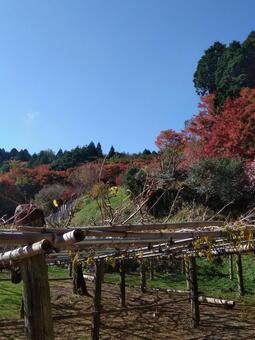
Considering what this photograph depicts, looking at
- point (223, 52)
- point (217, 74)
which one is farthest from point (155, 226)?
point (223, 52)

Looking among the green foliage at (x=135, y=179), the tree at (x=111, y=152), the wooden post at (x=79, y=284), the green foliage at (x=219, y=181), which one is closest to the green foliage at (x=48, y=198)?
the wooden post at (x=79, y=284)

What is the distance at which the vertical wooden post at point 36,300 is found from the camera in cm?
310

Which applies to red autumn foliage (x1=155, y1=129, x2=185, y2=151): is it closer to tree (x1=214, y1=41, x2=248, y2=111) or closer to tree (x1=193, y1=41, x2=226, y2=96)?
tree (x1=214, y1=41, x2=248, y2=111)

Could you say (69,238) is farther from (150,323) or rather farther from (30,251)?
(150,323)

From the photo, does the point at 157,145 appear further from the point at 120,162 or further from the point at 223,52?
the point at 223,52

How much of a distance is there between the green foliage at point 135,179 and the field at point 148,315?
5239 millimetres

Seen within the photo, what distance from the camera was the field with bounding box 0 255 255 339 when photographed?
26.0 feet

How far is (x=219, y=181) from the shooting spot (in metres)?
17.1

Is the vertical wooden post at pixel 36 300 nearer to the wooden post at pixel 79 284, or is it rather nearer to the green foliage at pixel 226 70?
the wooden post at pixel 79 284

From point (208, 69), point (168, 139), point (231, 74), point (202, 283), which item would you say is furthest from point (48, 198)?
point (208, 69)

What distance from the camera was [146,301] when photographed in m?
11.2

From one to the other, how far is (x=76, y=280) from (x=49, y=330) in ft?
28.6

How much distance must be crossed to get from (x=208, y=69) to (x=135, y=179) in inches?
568

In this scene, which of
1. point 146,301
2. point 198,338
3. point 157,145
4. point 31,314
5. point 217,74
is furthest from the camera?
point 217,74
